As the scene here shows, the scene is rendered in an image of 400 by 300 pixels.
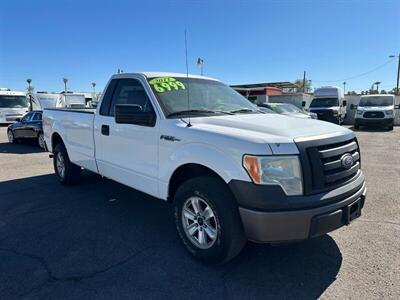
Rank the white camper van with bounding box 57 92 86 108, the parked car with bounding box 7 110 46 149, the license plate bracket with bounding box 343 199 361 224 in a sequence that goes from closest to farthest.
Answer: the license plate bracket with bounding box 343 199 361 224, the parked car with bounding box 7 110 46 149, the white camper van with bounding box 57 92 86 108

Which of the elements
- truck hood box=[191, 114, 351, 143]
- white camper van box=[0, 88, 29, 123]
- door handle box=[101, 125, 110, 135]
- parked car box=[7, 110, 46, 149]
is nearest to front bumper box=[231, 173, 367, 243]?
truck hood box=[191, 114, 351, 143]

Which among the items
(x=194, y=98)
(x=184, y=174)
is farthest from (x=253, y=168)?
(x=194, y=98)

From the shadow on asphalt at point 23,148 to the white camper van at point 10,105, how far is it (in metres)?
10.2

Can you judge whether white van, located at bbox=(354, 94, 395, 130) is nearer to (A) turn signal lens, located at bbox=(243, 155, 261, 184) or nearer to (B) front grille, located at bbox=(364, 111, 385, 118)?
(B) front grille, located at bbox=(364, 111, 385, 118)

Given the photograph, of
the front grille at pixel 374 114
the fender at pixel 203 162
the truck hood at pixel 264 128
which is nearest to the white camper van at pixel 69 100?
the front grille at pixel 374 114

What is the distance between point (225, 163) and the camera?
9.50ft

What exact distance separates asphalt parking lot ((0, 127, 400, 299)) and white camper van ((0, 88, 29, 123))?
20018 mm

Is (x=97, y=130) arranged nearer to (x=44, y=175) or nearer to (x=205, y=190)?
(x=205, y=190)

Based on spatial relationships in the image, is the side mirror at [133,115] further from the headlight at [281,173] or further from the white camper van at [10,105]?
the white camper van at [10,105]

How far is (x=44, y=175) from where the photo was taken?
7414 mm

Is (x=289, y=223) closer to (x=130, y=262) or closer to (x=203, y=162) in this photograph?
(x=203, y=162)

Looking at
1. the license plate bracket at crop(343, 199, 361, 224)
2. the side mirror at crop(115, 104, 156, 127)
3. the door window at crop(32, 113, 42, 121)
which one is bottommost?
the license plate bracket at crop(343, 199, 361, 224)

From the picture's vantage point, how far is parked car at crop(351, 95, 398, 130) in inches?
719

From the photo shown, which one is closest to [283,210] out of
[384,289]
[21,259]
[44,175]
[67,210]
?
[384,289]
